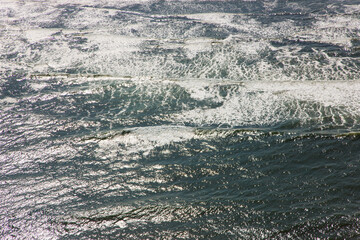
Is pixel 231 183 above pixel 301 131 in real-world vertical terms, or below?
below

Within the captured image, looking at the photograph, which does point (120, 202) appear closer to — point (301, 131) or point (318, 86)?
point (301, 131)

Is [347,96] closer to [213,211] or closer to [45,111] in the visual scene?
[213,211]

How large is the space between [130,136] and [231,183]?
3.09 meters

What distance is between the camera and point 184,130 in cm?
789

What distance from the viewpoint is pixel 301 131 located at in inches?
290

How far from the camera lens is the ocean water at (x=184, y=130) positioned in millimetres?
5484

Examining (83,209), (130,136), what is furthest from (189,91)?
(83,209)

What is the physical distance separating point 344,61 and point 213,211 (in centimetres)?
840

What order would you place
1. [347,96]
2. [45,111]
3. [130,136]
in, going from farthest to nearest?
[45,111]
[347,96]
[130,136]

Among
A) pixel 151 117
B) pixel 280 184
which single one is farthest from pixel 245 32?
pixel 280 184

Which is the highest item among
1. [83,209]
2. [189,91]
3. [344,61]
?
[344,61]

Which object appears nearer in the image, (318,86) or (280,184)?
(280,184)

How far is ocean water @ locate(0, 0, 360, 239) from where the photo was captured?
5.48 meters

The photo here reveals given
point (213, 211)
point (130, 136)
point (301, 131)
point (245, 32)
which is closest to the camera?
point (213, 211)
